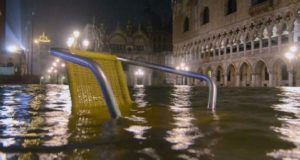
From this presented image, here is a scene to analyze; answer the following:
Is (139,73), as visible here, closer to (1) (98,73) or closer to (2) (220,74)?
(2) (220,74)

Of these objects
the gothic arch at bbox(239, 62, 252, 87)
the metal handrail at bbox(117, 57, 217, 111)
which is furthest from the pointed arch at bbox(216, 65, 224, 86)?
the metal handrail at bbox(117, 57, 217, 111)

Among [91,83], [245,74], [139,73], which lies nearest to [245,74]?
[245,74]

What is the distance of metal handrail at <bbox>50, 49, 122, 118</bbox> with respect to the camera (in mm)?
3832

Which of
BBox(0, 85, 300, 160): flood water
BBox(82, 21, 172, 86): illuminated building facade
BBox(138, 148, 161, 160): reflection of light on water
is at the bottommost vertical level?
BBox(138, 148, 161, 160): reflection of light on water

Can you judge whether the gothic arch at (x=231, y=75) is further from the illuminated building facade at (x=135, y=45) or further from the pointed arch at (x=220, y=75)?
the illuminated building facade at (x=135, y=45)

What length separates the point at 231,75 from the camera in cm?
3912

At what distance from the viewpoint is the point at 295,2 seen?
27.5 m

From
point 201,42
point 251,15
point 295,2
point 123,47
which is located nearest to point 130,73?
point 123,47

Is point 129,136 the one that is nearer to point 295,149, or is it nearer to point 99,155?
point 99,155

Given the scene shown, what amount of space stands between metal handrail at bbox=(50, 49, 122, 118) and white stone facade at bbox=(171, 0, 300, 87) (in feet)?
71.3

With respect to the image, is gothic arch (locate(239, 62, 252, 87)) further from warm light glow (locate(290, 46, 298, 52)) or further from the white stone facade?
warm light glow (locate(290, 46, 298, 52))

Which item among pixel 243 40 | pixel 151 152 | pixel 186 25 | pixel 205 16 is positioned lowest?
pixel 151 152

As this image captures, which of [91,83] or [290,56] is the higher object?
[290,56]

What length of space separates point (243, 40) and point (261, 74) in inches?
150
